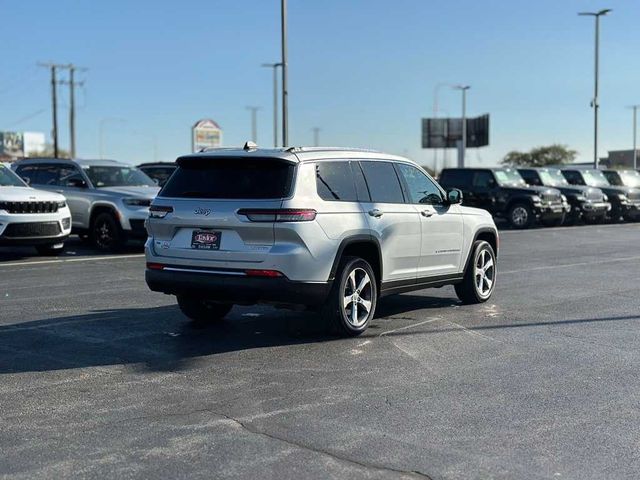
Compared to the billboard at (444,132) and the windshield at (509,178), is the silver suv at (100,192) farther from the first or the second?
the billboard at (444,132)

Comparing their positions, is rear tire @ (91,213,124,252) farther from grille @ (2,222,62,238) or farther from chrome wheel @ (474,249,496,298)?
chrome wheel @ (474,249,496,298)

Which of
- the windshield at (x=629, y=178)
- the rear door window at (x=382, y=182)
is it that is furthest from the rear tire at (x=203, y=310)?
the windshield at (x=629, y=178)

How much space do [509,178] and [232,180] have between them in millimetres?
20598

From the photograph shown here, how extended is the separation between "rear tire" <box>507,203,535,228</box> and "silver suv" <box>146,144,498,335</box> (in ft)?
58.3

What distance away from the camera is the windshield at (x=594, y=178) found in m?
30.2

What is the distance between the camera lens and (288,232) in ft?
22.8

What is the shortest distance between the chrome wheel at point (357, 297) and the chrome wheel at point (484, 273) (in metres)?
2.28

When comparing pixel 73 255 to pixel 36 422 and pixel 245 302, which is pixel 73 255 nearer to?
pixel 245 302

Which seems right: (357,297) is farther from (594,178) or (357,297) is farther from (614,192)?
(594,178)

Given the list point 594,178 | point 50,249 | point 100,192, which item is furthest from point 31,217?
point 594,178

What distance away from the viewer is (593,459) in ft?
14.6

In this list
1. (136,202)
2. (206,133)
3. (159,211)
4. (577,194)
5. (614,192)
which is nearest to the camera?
(159,211)

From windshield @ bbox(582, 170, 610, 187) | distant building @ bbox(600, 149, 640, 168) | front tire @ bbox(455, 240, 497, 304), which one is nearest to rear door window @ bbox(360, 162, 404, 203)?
front tire @ bbox(455, 240, 497, 304)

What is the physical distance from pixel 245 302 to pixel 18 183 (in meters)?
9.51
